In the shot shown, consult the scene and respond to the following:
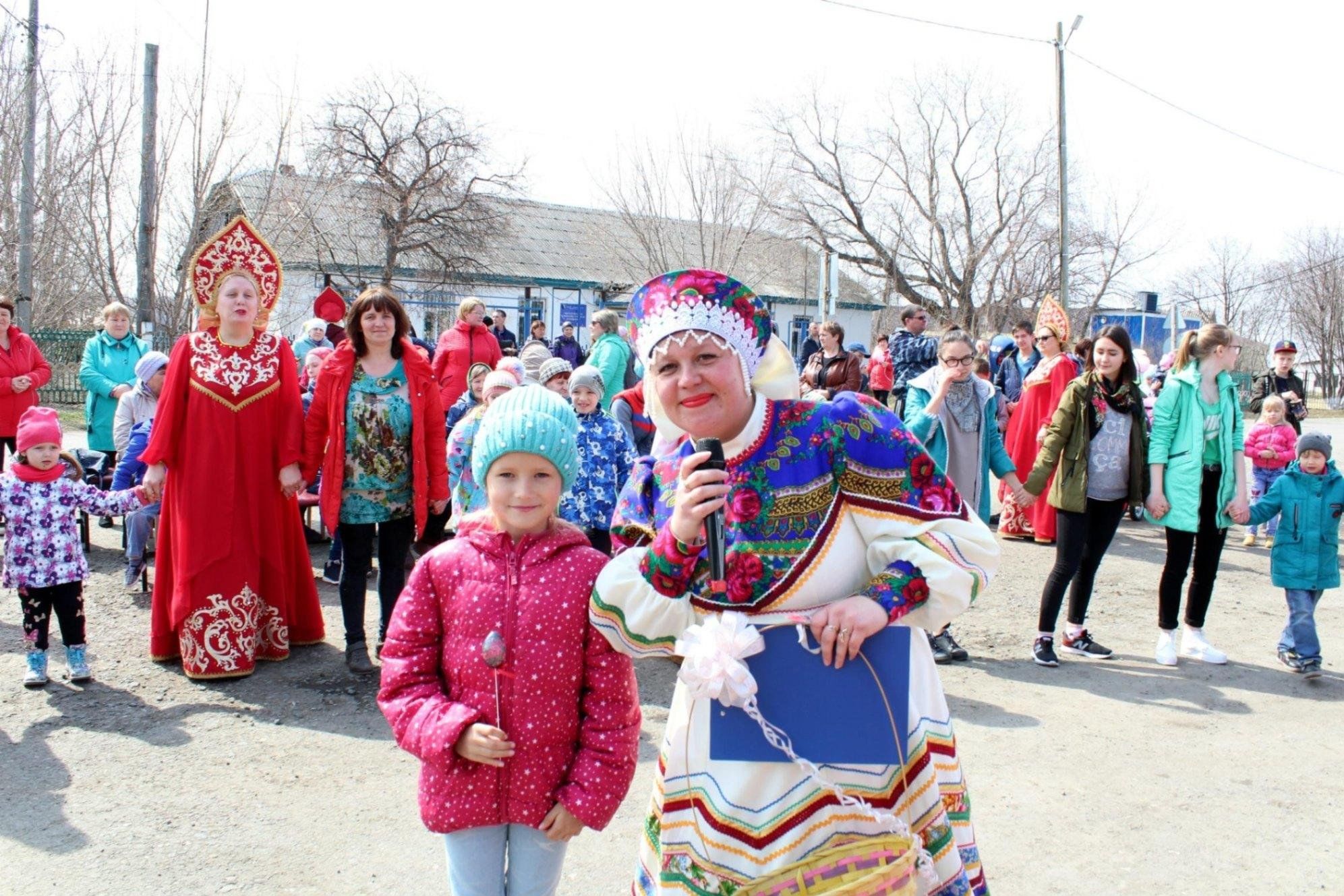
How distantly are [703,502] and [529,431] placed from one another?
71cm

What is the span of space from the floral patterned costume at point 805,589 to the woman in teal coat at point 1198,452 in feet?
13.2

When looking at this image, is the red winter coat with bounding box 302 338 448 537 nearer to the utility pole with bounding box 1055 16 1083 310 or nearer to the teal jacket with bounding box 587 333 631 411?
the teal jacket with bounding box 587 333 631 411

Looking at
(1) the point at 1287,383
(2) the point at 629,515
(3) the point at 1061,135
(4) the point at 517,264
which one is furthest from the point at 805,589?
(4) the point at 517,264

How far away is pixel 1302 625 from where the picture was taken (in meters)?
5.71

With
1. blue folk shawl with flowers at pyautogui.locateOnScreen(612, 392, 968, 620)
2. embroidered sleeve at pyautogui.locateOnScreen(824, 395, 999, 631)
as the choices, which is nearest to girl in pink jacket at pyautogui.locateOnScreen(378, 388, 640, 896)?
blue folk shawl with flowers at pyautogui.locateOnScreen(612, 392, 968, 620)

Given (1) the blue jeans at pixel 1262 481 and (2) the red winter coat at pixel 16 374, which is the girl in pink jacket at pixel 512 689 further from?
(1) the blue jeans at pixel 1262 481

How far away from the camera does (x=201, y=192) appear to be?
14.6 metres

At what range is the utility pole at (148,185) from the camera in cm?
1405

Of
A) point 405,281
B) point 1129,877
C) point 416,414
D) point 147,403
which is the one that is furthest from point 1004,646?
point 405,281

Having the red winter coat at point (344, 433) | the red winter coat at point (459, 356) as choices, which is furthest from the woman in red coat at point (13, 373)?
the red winter coat at point (344, 433)

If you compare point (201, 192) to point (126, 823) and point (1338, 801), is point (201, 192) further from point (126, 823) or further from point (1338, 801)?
point (1338, 801)

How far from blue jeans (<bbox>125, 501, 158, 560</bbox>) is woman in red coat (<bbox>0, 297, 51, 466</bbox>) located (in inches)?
103

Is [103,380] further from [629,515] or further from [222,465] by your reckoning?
[629,515]

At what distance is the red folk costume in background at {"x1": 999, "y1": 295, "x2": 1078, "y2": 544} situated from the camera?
939 cm
